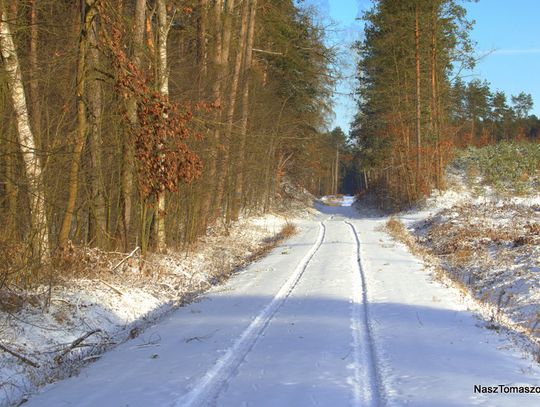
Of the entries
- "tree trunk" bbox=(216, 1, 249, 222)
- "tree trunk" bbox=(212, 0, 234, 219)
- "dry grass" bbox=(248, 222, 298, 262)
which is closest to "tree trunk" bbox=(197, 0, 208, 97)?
"tree trunk" bbox=(212, 0, 234, 219)

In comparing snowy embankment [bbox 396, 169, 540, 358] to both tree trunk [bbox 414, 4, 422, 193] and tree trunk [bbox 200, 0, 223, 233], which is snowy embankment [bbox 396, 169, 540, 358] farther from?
tree trunk [bbox 200, 0, 223, 233]

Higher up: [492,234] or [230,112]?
[230,112]

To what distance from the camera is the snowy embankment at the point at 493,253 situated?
32.5ft

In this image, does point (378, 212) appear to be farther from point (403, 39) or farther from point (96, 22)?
point (96, 22)

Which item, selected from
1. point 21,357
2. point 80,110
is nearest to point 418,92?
point 80,110

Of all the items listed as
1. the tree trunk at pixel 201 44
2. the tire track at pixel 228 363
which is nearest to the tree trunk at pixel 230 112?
the tree trunk at pixel 201 44

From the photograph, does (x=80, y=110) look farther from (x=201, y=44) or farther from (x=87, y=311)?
(x=201, y=44)

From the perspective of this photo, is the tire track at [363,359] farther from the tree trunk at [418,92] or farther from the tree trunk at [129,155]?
the tree trunk at [418,92]

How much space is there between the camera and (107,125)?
11.6 metres

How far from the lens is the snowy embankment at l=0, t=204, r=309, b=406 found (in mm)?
6410

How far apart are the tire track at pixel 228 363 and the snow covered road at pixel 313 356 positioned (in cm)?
1

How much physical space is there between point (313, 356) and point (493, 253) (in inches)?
433

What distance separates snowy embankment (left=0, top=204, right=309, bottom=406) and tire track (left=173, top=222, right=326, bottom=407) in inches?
71.3

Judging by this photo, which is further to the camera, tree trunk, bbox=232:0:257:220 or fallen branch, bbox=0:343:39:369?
tree trunk, bbox=232:0:257:220
